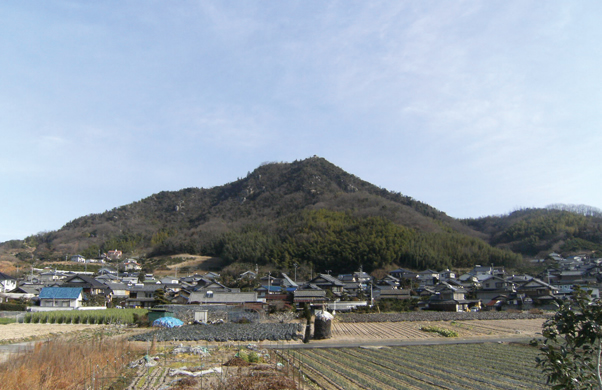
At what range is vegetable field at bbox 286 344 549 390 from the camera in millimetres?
11492

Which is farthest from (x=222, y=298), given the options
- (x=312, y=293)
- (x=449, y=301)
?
(x=449, y=301)

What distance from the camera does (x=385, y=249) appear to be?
71.0 m

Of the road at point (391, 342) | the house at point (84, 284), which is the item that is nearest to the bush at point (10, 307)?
the house at point (84, 284)

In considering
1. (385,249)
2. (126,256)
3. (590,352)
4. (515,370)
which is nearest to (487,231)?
(385,249)

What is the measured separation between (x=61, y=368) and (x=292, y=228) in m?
74.8

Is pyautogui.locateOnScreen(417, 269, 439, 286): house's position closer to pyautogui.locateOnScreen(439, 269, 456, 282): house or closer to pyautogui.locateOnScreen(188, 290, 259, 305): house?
pyautogui.locateOnScreen(439, 269, 456, 282): house

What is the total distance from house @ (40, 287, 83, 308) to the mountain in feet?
116

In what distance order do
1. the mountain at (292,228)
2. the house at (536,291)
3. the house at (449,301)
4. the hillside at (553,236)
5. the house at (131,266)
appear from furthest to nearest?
the hillside at (553,236)
the house at (131,266)
the mountain at (292,228)
the house at (536,291)
the house at (449,301)

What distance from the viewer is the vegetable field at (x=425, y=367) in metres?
11.5

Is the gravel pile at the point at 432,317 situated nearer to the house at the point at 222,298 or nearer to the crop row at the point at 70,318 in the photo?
the house at the point at 222,298

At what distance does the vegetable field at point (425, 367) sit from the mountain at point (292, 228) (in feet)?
171

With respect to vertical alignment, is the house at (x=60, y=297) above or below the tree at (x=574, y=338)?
below

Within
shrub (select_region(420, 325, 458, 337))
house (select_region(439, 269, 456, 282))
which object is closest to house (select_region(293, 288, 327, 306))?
shrub (select_region(420, 325, 458, 337))

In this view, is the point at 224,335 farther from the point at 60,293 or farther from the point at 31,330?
the point at 60,293
